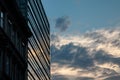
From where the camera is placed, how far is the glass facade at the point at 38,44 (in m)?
103

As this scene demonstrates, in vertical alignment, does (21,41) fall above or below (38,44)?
below

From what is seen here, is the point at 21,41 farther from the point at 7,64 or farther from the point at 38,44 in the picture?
the point at 38,44

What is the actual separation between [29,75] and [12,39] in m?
22.4

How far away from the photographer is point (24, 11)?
9769cm

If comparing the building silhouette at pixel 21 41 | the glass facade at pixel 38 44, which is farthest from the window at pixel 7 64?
the glass facade at pixel 38 44

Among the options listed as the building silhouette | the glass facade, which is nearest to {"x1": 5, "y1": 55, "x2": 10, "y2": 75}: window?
the building silhouette

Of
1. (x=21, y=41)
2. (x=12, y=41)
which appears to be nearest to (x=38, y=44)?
(x=21, y=41)

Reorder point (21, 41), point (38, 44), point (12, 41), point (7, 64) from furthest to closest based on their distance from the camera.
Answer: point (38, 44) → point (21, 41) → point (12, 41) → point (7, 64)

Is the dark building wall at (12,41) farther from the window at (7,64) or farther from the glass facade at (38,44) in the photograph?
the glass facade at (38,44)

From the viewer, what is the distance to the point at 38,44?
116 metres

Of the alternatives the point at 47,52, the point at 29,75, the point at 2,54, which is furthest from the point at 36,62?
the point at 2,54

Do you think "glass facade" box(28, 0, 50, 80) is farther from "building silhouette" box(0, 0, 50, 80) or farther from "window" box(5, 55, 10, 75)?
"window" box(5, 55, 10, 75)

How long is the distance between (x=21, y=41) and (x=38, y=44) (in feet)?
101

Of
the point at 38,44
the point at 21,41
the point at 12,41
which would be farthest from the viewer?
the point at 38,44
